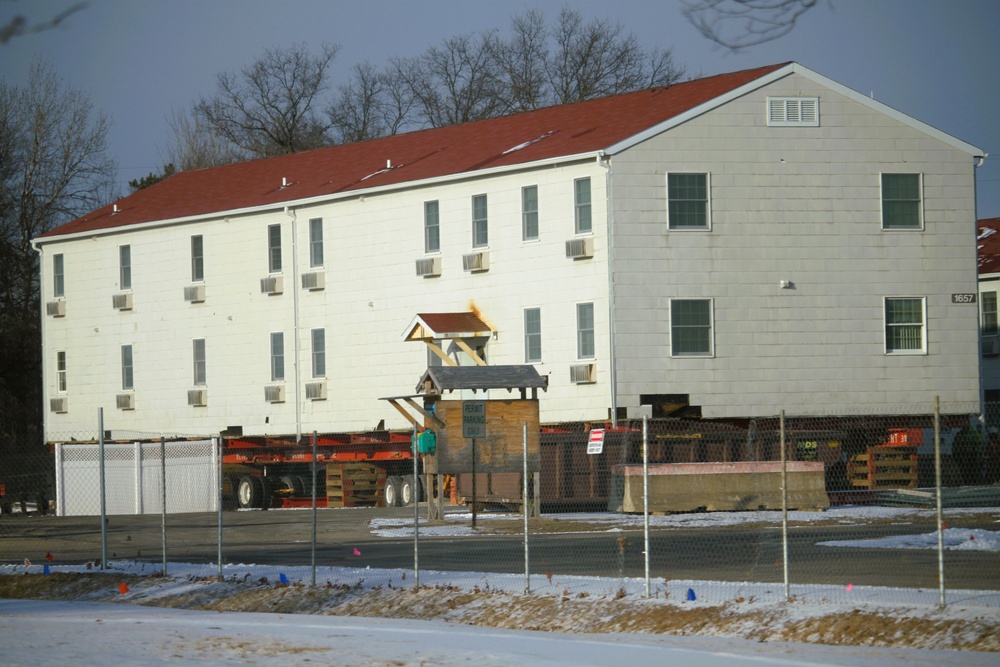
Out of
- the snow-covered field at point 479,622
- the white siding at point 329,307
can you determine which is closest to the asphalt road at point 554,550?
the snow-covered field at point 479,622

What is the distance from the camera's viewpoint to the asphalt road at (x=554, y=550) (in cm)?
1900

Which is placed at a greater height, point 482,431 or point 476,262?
point 476,262

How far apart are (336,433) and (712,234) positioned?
39.2ft

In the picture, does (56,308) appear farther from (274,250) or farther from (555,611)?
(555,611)

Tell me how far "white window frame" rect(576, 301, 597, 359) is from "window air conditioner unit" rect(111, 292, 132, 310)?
1640 cm

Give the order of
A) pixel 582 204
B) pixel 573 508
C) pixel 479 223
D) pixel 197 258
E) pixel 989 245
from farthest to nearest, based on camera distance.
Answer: pixel 989 245 < pixel 197 258 < pixel 479 223 < pixel 582 204 < pixel 573 508

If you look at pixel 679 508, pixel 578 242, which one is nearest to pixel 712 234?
pixel 578 242

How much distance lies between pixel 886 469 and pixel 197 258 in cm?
2120

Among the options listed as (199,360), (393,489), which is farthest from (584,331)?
(199,360)

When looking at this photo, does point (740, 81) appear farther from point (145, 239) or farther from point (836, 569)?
point (836, 569)

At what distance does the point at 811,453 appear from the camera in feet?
117

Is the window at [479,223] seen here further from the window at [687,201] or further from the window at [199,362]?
the window at [199,362]

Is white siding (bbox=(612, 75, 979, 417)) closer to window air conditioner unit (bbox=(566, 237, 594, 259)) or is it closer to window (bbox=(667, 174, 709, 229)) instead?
window (bbox=(667, 174, 709, 229))

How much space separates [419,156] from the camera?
4412 centimetres
